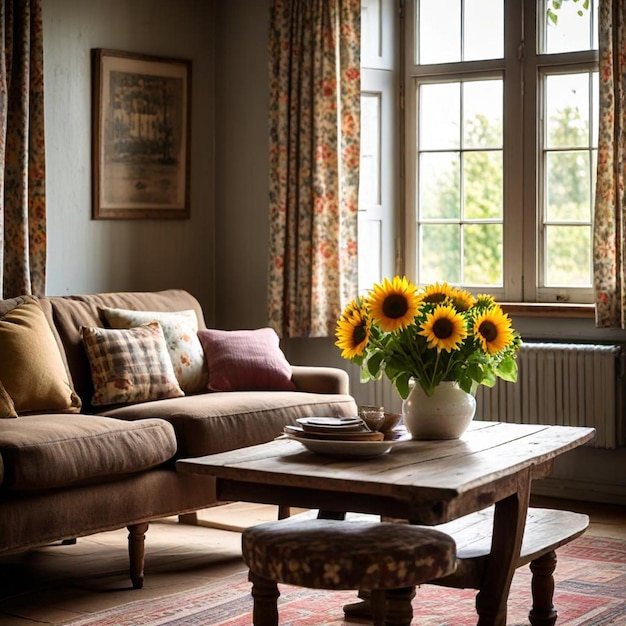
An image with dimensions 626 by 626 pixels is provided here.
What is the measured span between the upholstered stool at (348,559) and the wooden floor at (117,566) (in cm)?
95

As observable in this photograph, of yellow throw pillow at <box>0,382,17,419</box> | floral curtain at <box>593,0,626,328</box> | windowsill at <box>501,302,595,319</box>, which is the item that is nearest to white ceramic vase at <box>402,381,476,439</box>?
yellow throw pillow at <box>0,382,17,419</box>

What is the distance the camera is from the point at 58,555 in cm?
423

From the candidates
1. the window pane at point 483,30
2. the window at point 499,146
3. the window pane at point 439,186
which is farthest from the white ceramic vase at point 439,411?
the window pane at point 483,30

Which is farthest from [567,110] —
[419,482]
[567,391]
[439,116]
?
[419,482]

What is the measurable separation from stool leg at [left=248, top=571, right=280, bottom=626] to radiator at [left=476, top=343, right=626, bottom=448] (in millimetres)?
2587

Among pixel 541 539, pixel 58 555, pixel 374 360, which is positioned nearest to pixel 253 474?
pixel 374 360

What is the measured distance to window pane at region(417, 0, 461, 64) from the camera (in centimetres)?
557

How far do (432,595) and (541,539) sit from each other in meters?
0.62

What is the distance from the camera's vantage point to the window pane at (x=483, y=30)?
5461 mm

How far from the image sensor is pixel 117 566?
4055 mm

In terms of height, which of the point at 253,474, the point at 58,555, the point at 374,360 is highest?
the point at 374,360

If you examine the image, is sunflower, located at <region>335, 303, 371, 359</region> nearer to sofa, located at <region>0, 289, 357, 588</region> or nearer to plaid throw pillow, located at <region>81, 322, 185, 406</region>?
sofa, located at <region>0, 289, 357, 588</region>

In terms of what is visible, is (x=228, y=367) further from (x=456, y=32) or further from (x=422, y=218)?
(x=456, y=32)

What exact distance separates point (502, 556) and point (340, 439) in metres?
0.52
